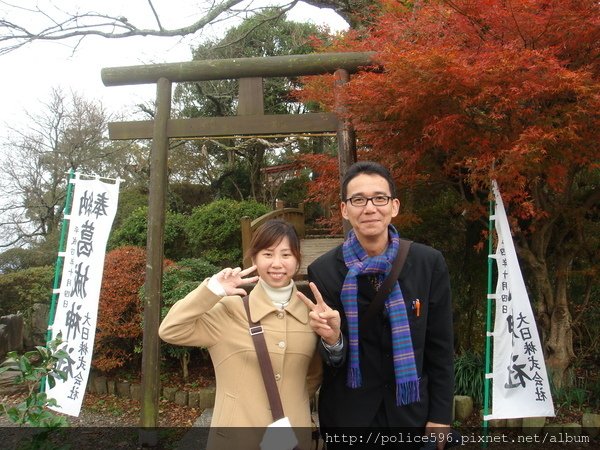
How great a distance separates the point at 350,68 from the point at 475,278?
2.88m

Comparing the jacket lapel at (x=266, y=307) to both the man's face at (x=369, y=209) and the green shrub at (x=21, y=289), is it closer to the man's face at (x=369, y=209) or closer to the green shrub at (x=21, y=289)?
the man's face at (x=369, y=209)

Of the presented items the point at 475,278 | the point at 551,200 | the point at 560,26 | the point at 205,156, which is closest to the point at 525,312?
the point at 551,200

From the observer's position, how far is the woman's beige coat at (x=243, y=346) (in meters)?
1.84

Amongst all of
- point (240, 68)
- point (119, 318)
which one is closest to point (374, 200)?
point (240, 68)

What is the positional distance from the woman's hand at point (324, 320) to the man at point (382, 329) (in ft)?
0.30

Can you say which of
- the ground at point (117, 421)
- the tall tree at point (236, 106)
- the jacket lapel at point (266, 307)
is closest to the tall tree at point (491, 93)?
the jacket lapel at point (266, 307)

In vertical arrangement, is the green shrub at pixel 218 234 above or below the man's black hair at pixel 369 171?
above

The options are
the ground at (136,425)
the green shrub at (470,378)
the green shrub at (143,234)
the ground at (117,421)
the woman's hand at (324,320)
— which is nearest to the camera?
the woman's hand at (324,320)

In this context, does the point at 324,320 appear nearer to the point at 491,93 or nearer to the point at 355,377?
the point at 355,377

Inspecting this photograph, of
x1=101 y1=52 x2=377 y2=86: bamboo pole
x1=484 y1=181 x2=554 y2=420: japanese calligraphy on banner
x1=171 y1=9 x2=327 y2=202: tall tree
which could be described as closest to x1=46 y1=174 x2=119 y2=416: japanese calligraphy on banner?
x1=101 y1=52 x2=377 y2=86: bamboo pole

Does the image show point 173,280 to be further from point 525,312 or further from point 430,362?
point 430,362

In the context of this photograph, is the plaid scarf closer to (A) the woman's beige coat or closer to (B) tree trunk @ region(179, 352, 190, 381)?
(A) the woman's beige coat

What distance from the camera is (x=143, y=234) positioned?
886 cm

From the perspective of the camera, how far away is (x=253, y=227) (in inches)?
254
